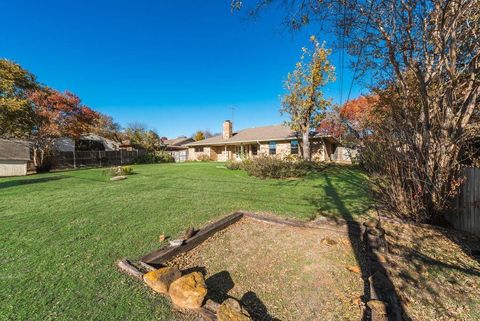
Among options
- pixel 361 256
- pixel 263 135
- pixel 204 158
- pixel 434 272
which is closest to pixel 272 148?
pixel 263 135

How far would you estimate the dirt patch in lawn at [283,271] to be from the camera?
2.31 metres

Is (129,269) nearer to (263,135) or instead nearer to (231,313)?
(231,313)

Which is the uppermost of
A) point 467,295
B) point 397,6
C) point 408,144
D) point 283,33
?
point 397,6

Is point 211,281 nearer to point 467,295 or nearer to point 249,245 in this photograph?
point 249,245

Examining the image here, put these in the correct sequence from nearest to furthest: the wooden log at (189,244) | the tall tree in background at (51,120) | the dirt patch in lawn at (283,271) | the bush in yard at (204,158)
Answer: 1. the dirt patch in lawn at (283,271)
2. the wooden log at (189,244)
3. the tall tree in background at (51,120)
4. the bush in yard at (204,158)

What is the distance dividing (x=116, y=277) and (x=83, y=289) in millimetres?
330

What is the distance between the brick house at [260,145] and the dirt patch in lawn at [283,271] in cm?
1242

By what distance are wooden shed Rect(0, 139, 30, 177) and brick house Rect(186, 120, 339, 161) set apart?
15.4 metres

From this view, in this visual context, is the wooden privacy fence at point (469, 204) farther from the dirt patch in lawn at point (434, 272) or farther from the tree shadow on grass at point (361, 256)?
the tree shadow on grass at point (361, 256)

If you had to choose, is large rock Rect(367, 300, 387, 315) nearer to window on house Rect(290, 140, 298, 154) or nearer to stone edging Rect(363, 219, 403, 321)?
stone edging Rect(363, 219, 403, 321)

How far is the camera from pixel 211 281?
274 centimetres

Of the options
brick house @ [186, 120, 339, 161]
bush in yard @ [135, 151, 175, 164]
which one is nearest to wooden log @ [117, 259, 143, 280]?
brick house @ [186, 120, 339, 161]

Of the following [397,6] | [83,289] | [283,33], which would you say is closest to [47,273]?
[83,289]

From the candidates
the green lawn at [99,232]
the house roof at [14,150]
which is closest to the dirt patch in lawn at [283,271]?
the green lawn at [99,232]
